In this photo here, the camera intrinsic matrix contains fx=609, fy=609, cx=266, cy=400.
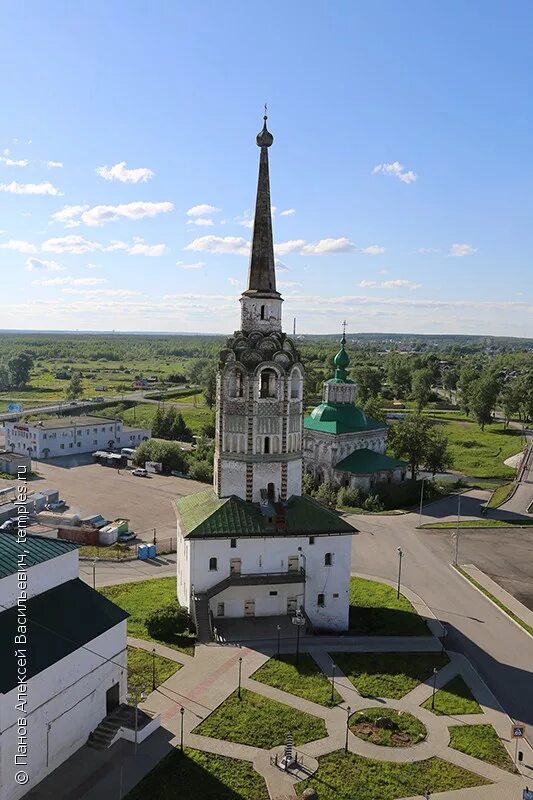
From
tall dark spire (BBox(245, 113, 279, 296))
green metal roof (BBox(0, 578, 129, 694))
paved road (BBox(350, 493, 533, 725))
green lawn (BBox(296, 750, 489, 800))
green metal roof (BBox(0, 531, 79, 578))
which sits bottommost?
paved road (BBox(350, 493, 533, 725))

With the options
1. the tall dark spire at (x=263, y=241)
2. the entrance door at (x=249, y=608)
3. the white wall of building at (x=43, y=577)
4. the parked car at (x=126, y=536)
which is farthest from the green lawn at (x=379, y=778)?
the parked car at (x=126, y=536)

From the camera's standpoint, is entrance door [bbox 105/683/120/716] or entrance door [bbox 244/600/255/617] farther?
entrance door [bbox 244/600/255/617]

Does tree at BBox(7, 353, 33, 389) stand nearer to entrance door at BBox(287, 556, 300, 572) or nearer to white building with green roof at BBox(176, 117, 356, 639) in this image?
white building with green roof at BBox(176, 117, 356, 639)

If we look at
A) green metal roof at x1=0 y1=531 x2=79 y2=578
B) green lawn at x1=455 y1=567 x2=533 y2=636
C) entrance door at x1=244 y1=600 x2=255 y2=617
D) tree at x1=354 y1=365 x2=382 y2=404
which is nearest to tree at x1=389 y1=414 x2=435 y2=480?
green lawn at x1=455 y1=567 x2=533 y2=636

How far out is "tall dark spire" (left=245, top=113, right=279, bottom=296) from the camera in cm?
3231

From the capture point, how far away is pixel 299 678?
81.4 ft

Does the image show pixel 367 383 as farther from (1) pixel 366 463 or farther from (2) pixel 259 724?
(2) pixel 259 724

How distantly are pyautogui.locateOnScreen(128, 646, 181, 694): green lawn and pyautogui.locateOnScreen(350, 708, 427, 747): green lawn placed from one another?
767 cm

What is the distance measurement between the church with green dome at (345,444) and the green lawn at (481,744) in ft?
115

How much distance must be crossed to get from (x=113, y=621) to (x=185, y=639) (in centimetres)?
664

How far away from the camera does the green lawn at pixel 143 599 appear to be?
27594mm

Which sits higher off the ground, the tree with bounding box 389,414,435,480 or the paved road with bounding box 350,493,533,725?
the tree with bounding box 389,414,435,480

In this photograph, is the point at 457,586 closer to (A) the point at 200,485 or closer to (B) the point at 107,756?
(B) the point at 107,756

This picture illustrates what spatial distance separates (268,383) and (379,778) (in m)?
18.5
